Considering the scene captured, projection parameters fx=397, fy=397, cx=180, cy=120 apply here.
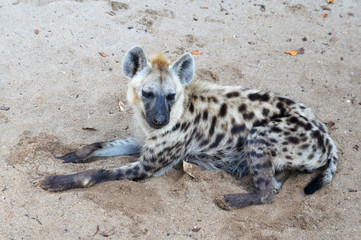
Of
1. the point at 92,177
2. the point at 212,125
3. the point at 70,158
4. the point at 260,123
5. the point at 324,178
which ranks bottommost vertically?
A: the point at 70,158

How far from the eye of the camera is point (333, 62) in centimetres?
463

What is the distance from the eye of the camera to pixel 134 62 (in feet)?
10.2

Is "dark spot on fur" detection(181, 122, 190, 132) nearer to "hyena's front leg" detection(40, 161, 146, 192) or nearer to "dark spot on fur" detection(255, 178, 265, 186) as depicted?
"hyena's front leg" detection(40, 161, 146, 192)

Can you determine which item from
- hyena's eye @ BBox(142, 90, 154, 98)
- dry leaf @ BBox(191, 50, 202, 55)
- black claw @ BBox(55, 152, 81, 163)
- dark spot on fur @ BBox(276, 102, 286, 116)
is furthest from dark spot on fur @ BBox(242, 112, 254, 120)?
dry leaf @ BBox(191, 50, 202, 55)

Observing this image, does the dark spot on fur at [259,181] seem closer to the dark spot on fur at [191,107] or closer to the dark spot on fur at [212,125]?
the dark spot on fur at [212,125]

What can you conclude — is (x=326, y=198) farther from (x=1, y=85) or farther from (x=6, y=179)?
(x=1, y=85)

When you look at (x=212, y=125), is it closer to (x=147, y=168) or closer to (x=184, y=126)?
(x=184, y=126)

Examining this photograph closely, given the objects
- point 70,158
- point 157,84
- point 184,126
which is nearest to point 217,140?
point 184,126

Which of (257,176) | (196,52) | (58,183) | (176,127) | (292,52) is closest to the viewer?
(58,183)

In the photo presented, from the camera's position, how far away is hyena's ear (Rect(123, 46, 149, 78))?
9.91ft

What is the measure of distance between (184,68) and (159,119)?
51 centimetres

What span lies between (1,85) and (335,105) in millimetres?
3356

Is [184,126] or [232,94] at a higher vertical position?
[232,94]

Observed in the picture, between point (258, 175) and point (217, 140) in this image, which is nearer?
point (258, 175)
